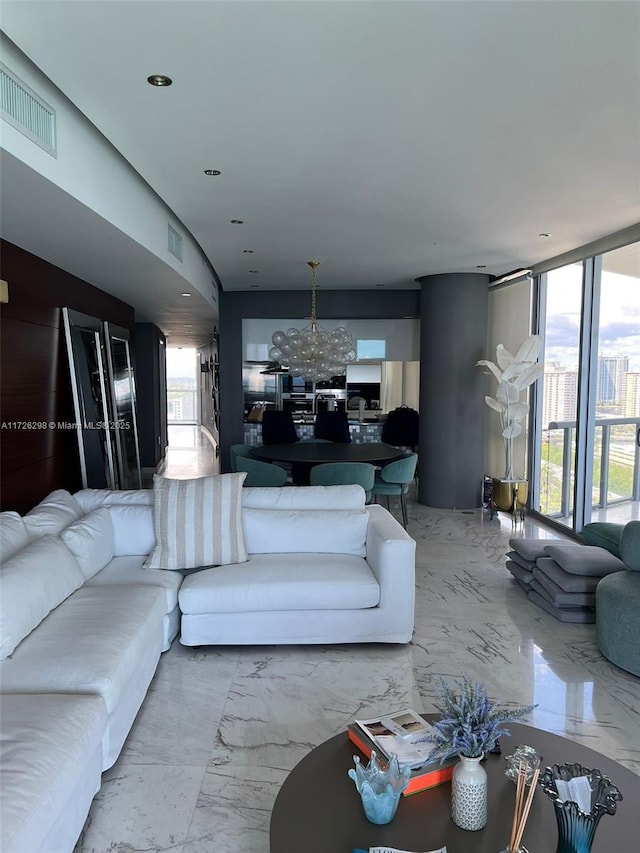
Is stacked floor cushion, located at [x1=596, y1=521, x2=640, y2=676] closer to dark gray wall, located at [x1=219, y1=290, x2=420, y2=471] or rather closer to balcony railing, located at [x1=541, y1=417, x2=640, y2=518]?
balcony railing, located at [x1=541, y1=417, x2=640, y2=518]

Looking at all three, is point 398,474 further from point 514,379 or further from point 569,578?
point 569,578

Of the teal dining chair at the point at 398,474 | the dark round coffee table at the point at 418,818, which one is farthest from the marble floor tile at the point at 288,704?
the teal dining chair at the point at 398,474

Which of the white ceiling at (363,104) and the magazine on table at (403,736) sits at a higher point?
Answer: the white ceiling at (363,104)

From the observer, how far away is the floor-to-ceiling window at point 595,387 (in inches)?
219

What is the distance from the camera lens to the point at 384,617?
3555 millimetres

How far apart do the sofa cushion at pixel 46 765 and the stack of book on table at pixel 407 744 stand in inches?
34.8

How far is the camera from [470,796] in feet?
5.50

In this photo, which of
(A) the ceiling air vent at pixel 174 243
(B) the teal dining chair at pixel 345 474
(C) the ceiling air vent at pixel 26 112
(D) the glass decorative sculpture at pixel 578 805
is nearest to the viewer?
(D) the glass decorative sculpture at pixel 578 805

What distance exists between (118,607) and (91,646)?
16.3 inches

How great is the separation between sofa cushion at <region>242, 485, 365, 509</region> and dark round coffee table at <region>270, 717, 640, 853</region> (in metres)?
2.27

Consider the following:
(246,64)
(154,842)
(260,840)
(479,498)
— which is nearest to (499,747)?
(260,840)

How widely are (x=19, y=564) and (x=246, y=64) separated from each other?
232 cm

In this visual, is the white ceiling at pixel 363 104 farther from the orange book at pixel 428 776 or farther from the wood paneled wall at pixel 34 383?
the orange book at pixel 428 776

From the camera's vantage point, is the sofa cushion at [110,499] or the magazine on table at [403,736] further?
the sofa cushion at [110,499]
